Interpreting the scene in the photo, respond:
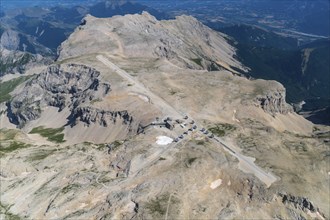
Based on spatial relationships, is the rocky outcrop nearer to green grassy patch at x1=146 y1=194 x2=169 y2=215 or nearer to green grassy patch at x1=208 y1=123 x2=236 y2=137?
green grassy patch at x1=146 y1=194 x2=169 y2=215

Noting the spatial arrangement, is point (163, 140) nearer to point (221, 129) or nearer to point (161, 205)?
point (221, 129)

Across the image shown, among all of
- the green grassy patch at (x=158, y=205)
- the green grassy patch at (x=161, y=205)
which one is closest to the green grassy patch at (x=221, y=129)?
the green grassy patch at (x=161, y=205)

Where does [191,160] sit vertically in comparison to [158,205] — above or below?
above

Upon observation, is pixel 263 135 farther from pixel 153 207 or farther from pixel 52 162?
pixel 52 162

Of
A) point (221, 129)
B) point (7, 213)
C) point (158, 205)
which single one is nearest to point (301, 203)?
point (158, 205)

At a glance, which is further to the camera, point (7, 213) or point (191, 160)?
point (191, 160)

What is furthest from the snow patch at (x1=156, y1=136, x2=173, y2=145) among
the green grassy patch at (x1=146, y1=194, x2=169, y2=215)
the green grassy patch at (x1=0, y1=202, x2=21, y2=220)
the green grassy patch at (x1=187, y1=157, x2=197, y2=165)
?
the green grassy patch at (x1=0, y1=202, x2=21, y2=220)

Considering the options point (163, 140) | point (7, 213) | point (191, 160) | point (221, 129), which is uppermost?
point (191, 160)

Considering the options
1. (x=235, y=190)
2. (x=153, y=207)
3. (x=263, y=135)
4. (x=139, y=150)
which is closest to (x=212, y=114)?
(x=263, y=135)

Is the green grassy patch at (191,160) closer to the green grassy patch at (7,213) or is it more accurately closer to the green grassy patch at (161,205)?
the green grassy patch at (161,205)
